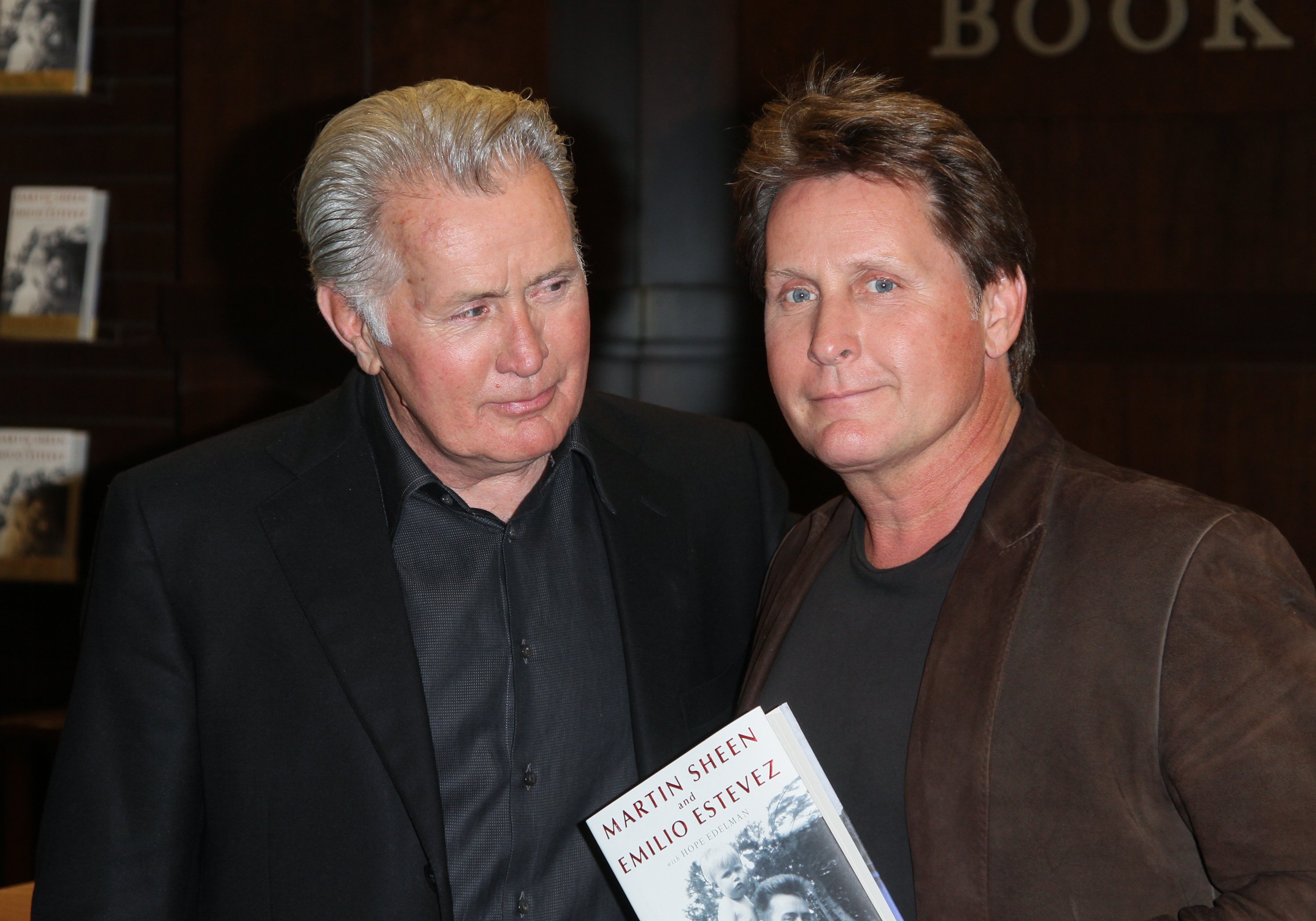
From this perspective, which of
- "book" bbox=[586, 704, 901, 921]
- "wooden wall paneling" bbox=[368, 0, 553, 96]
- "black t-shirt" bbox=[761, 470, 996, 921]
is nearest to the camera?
"book" bbox=[586, 704, 901, 921]

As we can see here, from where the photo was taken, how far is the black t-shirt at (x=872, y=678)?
1472mm

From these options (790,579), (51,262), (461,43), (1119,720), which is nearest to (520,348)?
(790,579)

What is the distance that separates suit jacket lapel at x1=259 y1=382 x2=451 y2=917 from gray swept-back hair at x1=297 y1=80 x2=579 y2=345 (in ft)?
0.67

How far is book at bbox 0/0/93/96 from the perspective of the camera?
4.06m

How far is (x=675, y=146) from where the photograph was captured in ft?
11.9

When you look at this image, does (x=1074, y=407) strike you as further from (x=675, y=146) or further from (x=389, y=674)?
(x=389, y=674)

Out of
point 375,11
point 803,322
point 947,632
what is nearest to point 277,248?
point 375,11

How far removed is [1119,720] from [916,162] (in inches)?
27.4

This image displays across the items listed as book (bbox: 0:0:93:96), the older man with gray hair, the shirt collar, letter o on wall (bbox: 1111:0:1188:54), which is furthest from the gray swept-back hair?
book (bbox: 0:0:93:96)

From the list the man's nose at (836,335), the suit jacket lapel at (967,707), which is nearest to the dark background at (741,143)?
the man's nose at (836,335)

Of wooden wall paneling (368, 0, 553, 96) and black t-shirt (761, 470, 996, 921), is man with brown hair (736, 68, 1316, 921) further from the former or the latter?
wooden wall paneling (368, 0, 553, 96)

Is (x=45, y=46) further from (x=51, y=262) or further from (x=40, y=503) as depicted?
(x=40, y=503)

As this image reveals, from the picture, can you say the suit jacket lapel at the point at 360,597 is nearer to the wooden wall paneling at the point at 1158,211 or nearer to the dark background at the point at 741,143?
the dark background at the point at 741,143

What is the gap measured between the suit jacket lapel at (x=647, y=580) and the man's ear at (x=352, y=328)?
1.12 feet
